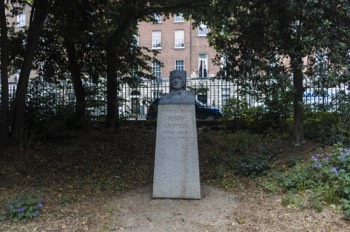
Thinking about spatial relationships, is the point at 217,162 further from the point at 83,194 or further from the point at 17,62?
the point at 17,62

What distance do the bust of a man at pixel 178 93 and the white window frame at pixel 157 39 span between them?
4730 centimetres

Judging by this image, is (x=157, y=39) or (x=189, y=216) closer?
(x=189, y=216)

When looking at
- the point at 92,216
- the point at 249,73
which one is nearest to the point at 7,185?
the point at 92,216

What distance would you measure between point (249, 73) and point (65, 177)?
4.51 metres

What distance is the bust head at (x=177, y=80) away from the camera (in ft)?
23.0

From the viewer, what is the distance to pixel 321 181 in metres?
6.81

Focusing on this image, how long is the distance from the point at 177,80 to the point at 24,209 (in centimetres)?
312

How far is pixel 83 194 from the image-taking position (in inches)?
295

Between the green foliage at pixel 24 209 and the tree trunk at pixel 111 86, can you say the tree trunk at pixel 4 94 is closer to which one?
the tree trunk at pixel 111 86

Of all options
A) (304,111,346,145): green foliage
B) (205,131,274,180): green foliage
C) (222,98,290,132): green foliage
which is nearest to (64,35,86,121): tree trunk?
(222,98,290,132): green foliage

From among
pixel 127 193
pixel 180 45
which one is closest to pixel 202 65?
pixel 180 45

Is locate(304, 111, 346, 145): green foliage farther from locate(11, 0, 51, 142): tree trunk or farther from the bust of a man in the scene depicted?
locate(11, 0, 51, 142): tree trunk

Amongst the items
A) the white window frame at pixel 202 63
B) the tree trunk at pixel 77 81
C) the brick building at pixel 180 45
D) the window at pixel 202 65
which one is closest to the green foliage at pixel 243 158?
the tree trunk at pixel 77 81

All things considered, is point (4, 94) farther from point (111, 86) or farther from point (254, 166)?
point (254, 166)
